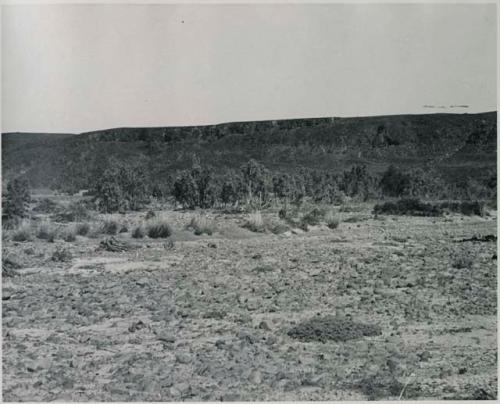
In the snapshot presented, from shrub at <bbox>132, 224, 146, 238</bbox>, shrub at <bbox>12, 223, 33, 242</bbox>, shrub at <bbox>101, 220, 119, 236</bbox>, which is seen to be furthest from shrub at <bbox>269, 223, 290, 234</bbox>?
shrub at <bbox>12, 223, 33, 242</bbox>

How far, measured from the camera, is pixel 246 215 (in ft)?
37.2

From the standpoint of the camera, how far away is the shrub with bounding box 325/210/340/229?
36.9ft

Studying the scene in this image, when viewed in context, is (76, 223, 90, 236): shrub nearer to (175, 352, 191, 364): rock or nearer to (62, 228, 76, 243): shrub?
(62, 228, 76, 243): shrub

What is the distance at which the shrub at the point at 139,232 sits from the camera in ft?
35.2

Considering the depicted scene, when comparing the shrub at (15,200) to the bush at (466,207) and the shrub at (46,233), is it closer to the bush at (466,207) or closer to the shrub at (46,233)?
the shrub at (46,233)

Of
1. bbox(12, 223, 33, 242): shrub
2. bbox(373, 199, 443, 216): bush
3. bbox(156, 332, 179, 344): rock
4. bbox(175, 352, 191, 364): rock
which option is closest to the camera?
bbox(175, 352, 191, 364): rock

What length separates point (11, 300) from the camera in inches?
307

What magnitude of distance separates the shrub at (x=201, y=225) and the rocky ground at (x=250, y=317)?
0.24 metres

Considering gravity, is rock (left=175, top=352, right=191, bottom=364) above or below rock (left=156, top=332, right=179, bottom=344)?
below

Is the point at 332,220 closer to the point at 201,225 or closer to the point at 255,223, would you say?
the point at 255,223

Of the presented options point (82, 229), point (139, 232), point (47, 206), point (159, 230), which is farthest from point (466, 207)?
point (47, 206)

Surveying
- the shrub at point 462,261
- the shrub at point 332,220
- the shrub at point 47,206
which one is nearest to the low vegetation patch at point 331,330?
the shrub at point 462,261

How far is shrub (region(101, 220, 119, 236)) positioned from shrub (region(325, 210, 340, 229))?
145 inches

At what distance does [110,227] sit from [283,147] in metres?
3.45
